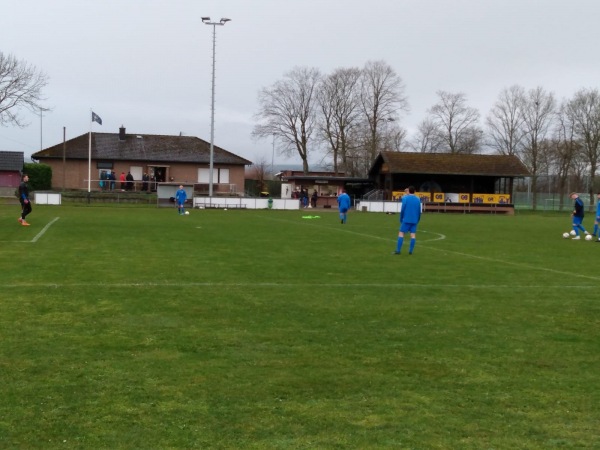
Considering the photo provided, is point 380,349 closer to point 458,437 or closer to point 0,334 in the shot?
point 458,437

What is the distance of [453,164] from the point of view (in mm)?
63125

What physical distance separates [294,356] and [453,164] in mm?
58625

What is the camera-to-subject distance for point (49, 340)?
711 cm

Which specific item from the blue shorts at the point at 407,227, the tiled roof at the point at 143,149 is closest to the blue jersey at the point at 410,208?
the blue shorts at the point at 407,227

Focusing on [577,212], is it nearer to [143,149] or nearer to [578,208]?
[578,208]

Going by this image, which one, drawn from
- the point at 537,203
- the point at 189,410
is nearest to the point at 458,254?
the point at 189,410

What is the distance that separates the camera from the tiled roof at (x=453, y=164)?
61.7 m

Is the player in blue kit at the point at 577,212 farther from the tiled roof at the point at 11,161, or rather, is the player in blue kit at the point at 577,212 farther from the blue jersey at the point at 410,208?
the tiled roof at the point at 11,161

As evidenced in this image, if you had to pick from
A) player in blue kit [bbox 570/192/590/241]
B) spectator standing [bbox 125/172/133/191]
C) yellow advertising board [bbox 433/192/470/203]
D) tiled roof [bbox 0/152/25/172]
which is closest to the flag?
spectator standing [bbox 125/172/133/191]

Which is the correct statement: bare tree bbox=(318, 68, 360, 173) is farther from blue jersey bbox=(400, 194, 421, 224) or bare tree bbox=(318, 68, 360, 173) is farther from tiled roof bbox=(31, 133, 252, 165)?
blue jersey bbox=(400, 194, 421, 224)

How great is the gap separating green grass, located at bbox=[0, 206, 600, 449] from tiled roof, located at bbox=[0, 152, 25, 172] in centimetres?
5980

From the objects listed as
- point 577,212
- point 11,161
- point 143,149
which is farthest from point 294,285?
point 11,161

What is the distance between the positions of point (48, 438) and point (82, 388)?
105 centimetres

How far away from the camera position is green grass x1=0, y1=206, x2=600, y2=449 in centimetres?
473
